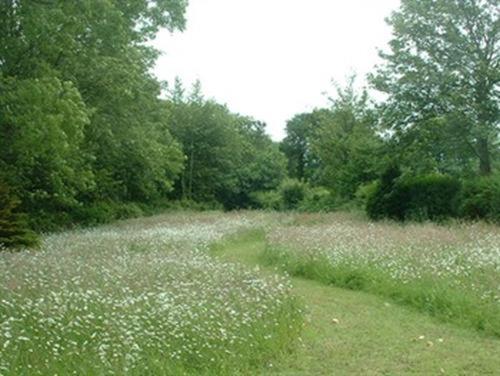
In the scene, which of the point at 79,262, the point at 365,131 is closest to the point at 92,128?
the point at 79,262

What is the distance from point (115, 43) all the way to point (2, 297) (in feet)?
38.1

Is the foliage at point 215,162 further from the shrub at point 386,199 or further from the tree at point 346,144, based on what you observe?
the shrub at point 386,199

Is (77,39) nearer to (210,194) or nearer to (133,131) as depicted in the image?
(133,131)

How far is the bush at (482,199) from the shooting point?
1970 cm

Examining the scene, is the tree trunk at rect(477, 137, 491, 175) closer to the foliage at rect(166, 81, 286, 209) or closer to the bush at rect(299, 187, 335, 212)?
the bush at rect(299, 187, 335, 212)

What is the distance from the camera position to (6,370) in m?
5.49

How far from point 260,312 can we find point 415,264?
4.79m

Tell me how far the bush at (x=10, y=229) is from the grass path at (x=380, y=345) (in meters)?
8.29

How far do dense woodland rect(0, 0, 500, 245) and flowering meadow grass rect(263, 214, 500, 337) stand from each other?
262 inches

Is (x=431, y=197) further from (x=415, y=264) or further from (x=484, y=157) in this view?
(x=415, y=264)

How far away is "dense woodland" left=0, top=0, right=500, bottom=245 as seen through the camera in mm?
15125

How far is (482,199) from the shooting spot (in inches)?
804

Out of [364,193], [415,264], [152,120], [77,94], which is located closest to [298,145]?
[364,193]

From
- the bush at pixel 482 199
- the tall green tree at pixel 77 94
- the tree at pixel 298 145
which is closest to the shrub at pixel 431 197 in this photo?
the bush at pixel 482 199
